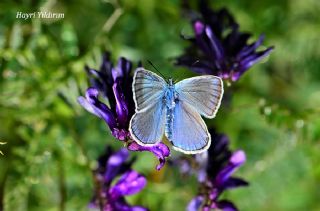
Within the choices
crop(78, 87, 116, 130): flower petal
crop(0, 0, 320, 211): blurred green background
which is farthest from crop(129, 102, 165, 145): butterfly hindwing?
crop(0, 0, 320, 211): blurred green background

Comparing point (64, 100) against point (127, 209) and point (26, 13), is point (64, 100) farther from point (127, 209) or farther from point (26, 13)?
point (127, 209)

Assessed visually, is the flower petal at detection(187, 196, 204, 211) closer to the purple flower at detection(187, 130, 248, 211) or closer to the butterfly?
the purple flower at detection(187, 130, 248, 211)

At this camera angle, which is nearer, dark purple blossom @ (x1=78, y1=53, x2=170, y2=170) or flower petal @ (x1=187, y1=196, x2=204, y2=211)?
dark purple blossom @ (x1=78, y1=53, x2=170, y2=170)

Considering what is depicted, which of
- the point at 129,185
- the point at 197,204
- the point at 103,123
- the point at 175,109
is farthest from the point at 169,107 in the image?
the point at 103,123

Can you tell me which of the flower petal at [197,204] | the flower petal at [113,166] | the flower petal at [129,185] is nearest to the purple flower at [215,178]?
the flower petal at [197,204]

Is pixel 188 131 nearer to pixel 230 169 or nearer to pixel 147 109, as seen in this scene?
pixel 147 109
